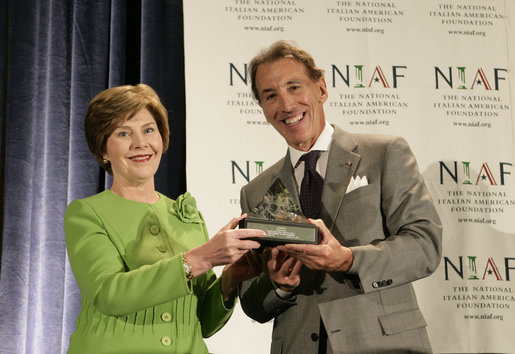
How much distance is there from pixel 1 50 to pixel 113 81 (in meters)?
0.68

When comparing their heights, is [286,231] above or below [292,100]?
below

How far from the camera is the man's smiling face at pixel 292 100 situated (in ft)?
8.92

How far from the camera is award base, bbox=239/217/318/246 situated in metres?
2.12

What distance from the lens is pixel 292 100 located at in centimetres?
273

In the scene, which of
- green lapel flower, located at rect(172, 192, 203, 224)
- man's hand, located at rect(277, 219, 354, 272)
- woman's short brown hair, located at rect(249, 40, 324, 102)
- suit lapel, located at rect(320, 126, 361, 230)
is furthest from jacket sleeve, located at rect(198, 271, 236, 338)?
woman's short brown hair, located at rect(249, 40, 324, 102)

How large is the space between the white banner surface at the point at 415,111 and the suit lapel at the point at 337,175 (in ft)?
3.51

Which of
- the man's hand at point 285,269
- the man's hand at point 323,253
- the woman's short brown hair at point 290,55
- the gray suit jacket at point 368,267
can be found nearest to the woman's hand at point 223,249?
the man's hand at point 323,253

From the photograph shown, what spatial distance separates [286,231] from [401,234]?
1.62 ft

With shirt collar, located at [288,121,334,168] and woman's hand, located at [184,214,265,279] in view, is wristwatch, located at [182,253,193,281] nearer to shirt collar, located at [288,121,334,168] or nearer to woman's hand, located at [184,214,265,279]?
woman's hand, located at [184,214,265,279]

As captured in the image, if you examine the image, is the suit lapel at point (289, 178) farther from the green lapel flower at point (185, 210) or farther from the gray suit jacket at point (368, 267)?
the green lapel flower at point (185, 210)

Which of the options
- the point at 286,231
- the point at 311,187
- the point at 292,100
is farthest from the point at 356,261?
the point at 292,100

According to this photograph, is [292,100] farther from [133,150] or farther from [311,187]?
[133,150]

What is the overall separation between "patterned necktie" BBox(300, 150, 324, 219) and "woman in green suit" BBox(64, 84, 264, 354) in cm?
31

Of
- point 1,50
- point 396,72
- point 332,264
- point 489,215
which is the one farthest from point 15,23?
point 489,215
